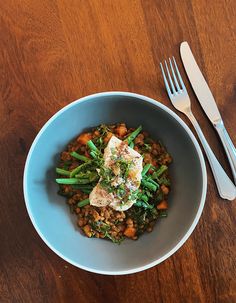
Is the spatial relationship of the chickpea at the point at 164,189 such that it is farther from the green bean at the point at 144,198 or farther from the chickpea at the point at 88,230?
the chickpea at the point at 88,230

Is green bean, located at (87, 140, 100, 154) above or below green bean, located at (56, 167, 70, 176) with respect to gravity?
above

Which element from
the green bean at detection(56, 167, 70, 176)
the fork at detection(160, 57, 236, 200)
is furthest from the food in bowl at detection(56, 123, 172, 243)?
the fork at detection(160, 57, 236, 200)

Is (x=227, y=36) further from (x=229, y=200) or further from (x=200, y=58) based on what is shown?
(x=229, y=200)

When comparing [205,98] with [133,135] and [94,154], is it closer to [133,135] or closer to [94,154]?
[133,135]

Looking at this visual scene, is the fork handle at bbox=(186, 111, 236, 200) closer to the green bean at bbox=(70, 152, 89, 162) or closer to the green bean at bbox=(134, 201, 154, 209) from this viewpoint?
the green bean at bbox=(134, 201, 154, 209)

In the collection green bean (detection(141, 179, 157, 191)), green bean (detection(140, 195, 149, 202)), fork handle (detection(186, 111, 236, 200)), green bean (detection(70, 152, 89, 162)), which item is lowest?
fork handle (detection(186, 111, 236, 200))

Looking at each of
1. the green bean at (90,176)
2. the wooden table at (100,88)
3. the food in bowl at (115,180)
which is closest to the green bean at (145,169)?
the food in bowl at (115,180)

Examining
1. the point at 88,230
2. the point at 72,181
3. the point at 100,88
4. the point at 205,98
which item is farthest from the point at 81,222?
the point at 205,98
